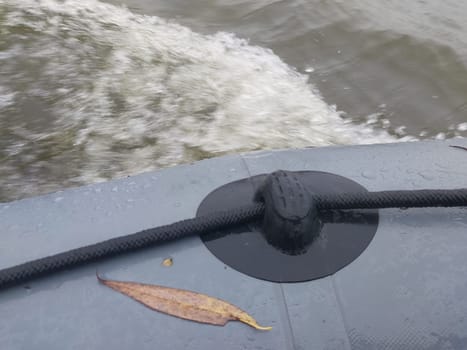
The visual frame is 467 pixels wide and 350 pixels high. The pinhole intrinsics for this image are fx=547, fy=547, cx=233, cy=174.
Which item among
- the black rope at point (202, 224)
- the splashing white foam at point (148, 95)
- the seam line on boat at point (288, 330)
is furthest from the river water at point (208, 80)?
the seam line on boat at point (288, 330)

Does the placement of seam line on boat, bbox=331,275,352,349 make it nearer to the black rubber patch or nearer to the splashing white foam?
the black rubber patch

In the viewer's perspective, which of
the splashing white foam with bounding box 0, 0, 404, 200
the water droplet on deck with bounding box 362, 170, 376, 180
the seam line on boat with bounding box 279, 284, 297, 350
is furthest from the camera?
the splashing white foam with bounding box 0, 0, 404, 200

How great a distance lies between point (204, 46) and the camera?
14.0 feet

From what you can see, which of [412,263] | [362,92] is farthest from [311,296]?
[362,92]

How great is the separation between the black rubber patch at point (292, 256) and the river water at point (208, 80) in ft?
5.45

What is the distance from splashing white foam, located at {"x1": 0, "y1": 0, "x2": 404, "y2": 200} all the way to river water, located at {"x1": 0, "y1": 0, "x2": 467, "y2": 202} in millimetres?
11

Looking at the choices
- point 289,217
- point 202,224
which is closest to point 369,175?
point 289,217

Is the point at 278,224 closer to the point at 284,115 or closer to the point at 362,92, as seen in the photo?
the point at 284,115

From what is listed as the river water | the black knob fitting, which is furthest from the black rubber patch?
the river water

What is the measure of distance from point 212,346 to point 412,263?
1.56 ft

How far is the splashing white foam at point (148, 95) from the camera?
9.89 ft

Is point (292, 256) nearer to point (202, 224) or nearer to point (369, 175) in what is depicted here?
point (202, 224)

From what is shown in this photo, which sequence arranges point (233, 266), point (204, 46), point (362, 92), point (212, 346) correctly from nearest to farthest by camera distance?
point (212, 346)
point (233, 266)
point (362, 92)
point (204, 46)

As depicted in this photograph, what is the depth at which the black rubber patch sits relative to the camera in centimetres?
116
